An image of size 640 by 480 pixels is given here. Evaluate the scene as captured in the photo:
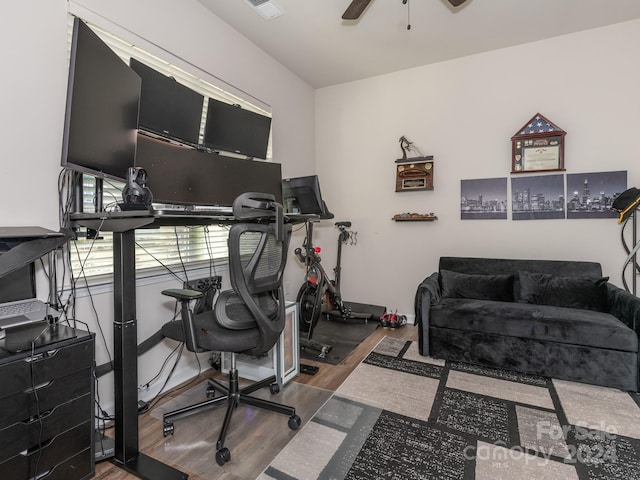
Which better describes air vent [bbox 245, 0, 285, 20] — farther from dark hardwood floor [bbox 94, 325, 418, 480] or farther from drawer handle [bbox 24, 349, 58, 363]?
dark hardwood floor [bbox 94, 325, 418, 480]

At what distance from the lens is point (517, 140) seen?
3445mm

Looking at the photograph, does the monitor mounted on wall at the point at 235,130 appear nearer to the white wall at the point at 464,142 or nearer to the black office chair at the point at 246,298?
the black office chair at the point at 246,298

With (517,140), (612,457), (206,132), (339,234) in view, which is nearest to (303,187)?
(206,132)

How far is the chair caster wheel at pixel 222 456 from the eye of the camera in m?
1.64

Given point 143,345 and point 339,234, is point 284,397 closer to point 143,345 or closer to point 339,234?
point 143,345

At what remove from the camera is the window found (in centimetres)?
200

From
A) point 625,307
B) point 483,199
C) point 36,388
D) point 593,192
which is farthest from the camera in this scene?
point 483,199

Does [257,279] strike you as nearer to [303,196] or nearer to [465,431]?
[465,431]

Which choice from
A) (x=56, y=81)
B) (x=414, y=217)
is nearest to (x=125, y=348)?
(x=56, y=81)

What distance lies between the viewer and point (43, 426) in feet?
4.43

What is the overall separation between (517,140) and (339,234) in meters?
2.23

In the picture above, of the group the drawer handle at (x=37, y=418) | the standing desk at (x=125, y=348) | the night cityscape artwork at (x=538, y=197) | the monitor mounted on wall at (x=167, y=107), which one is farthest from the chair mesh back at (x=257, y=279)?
the night cityscape artwork at (x=538, y=197)

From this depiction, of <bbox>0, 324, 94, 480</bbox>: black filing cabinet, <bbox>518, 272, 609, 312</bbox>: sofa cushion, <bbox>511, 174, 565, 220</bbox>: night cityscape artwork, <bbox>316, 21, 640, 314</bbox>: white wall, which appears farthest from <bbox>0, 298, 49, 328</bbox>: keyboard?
<bbox>511, 174, 565, 220</bbox>: night cityscape artwork

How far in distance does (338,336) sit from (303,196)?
1500 mm
